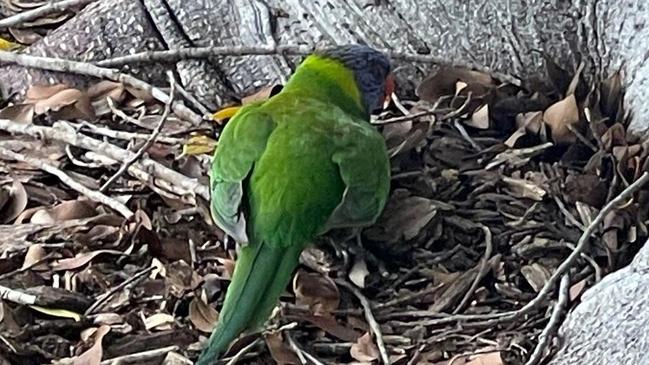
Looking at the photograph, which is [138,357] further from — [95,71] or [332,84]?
[95,71]

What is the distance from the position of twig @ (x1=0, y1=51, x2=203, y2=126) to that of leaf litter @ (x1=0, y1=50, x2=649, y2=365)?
0.06 m

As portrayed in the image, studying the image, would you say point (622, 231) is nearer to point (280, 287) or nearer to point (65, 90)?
point (280, 287)

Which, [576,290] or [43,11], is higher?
[43,11]

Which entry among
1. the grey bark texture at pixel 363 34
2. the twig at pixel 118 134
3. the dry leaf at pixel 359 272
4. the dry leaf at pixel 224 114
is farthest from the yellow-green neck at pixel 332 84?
the dry leaf at pixel 359 272

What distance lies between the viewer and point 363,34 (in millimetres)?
5129

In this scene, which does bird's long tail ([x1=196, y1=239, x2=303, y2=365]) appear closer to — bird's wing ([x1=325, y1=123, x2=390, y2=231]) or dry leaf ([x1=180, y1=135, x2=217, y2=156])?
bird's wing ([x1=325, y1=123, x2=390, y2=231])

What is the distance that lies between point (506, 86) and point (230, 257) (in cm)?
131

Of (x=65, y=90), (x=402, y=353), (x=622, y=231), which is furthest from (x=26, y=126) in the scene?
(x=622, y=231)

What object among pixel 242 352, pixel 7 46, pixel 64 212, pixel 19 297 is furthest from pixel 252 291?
pixel 7 46

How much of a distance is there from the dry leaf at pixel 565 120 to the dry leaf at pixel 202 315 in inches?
57.3

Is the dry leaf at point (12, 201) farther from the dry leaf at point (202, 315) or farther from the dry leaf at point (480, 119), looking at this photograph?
the dry leaf at point (480, 119)

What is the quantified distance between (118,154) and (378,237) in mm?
992

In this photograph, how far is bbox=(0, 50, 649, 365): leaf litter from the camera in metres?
4.07

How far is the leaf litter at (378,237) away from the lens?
407 cm
